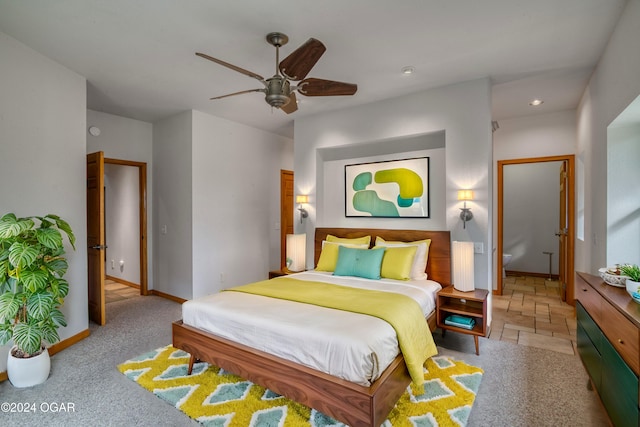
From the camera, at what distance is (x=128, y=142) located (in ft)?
15.8

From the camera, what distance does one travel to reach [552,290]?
534 centimetres

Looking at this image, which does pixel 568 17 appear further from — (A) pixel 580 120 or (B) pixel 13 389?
(B) pixel 13 389

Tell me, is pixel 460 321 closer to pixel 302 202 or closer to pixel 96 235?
pixel 302 202

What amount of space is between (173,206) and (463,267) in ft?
13.3

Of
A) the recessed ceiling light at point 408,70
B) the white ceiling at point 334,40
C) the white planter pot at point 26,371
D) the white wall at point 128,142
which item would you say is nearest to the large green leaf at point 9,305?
the white planter pot at point 26,371

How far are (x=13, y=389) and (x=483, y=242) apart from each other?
4355mm

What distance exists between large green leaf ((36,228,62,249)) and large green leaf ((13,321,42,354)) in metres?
0.61

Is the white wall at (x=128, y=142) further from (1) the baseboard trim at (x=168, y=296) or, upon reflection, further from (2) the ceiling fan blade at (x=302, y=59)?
(2) the ceiling fan blade at (x=302, y=59)

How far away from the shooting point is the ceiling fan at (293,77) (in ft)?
6.84

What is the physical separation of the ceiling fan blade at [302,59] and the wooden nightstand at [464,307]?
7.90 ft

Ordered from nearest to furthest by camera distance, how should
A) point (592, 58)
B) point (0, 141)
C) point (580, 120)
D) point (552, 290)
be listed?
point (0, 141)
point (592, 58)
point (580, 120)
point (552, 290)

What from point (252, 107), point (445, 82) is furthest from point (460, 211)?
point (252, 107)

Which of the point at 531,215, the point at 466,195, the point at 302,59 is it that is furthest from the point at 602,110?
the point at 531,215

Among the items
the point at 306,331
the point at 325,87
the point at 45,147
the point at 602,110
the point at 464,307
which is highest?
the point at 325,87
